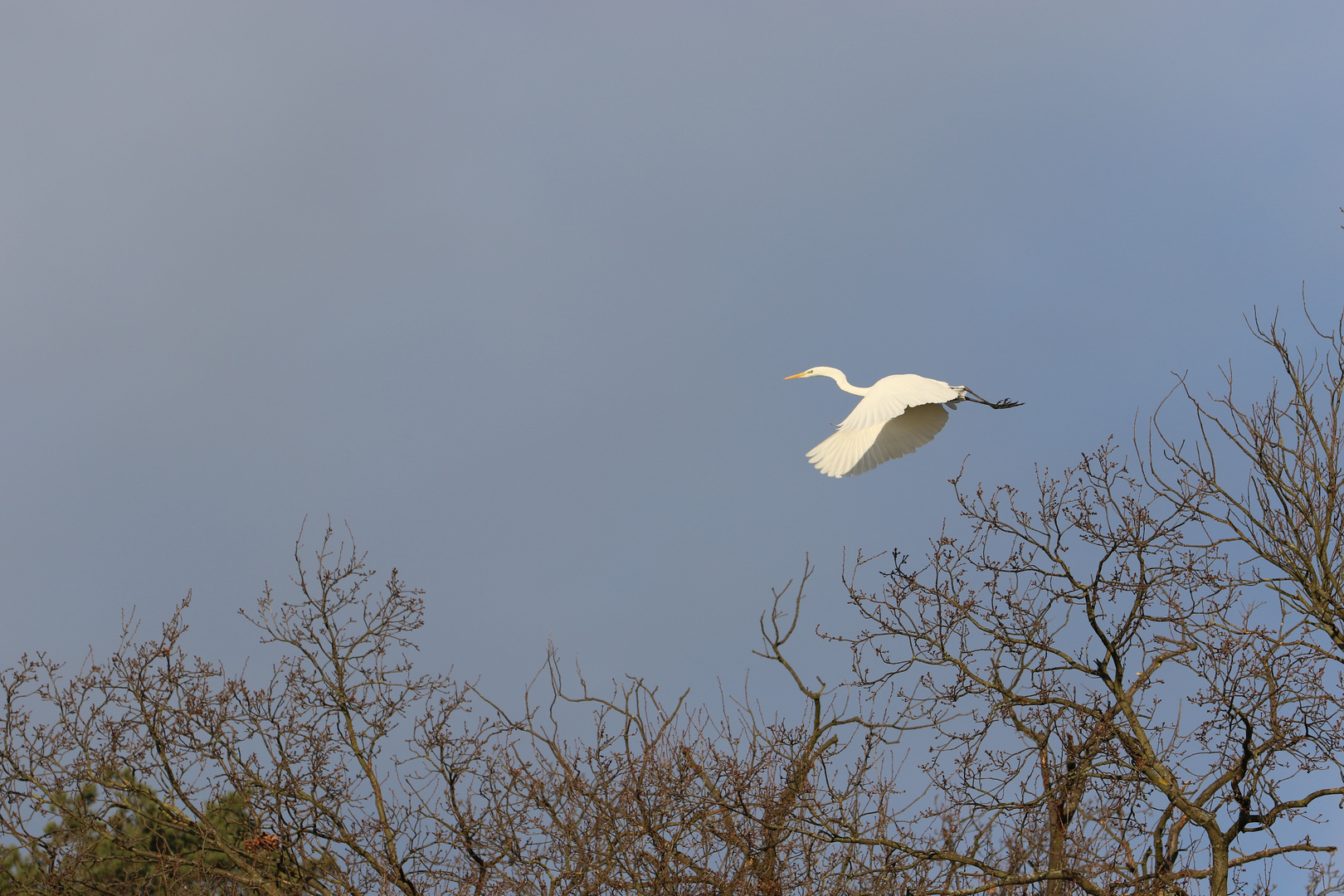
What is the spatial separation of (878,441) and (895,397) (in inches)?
24.5

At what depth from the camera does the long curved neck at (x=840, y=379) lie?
1188 cm

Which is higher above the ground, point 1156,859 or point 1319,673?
point 1319,673

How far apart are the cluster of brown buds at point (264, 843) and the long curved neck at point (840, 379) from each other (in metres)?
7.12

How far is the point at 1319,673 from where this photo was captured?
6492 millimetres

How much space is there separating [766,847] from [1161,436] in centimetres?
413

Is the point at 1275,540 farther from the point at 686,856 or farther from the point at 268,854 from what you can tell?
the point at 268,854

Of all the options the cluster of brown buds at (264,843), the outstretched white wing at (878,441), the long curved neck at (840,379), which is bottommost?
the cluster of brown buds at (264,843)

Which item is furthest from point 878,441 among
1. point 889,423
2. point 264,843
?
point 264,843

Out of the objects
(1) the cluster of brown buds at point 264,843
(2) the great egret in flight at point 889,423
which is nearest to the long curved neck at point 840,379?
(2) the great egret in flight at point 889,423

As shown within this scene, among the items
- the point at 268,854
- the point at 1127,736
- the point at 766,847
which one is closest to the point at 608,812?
the point at 766,847

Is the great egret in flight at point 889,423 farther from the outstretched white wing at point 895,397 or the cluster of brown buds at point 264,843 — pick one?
the cluster of brown buds at point 264,843

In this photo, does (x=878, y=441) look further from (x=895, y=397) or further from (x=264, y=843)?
(x=264, y=843)

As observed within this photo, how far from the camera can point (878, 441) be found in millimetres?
10820

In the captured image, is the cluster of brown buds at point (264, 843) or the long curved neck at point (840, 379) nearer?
the cluster of brown buds at point (264, 843)
